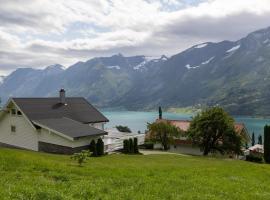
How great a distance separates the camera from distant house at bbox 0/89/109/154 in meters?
53.3

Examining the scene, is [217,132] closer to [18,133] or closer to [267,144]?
[267,144]

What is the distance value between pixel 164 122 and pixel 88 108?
18851mm

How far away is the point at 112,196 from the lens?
15.0 m

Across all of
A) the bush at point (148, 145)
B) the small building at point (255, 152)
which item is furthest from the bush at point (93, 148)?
the small building at point (255, 152)

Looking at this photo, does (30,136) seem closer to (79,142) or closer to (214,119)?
(79,142)

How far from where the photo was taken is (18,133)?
60156mm

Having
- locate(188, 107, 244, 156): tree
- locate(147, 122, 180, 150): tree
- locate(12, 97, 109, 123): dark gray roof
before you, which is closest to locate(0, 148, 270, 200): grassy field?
locate(12, 97, 109, 123): dark gray roof

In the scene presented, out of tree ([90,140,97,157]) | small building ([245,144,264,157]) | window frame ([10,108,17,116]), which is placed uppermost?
window frame ([10,108,17,116])

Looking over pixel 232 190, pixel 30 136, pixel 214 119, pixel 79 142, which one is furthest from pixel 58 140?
pixel 232 190

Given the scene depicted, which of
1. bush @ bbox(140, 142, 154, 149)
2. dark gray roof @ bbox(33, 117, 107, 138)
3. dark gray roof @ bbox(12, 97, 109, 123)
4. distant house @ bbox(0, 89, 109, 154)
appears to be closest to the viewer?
dark gray roof @ bbox(33, 117, 107, 138)

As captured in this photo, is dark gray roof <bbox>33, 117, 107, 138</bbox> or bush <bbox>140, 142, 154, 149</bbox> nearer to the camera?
dark gray roof <bbox>33, 117, 107, 138</bbox>

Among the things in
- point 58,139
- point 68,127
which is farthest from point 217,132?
point 58,139

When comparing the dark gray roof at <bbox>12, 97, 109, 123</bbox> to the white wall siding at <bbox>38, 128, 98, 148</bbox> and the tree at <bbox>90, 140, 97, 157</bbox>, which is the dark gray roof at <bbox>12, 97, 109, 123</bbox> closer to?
the white wall siding at <bbox>38, 128, 98, 148</bbox>

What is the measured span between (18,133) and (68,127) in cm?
1039
